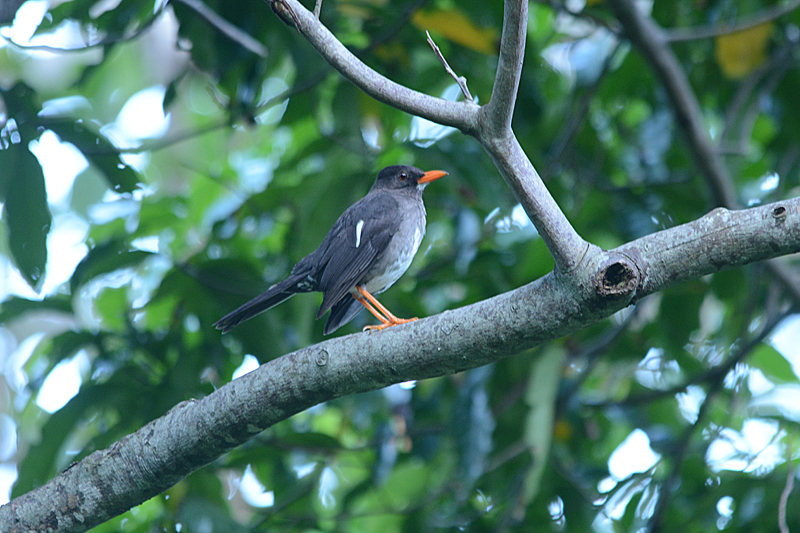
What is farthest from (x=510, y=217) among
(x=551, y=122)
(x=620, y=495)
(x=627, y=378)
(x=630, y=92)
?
(x=627, y=378)

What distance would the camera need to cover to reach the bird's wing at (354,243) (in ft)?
12.8

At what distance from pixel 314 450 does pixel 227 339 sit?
94 centimetres

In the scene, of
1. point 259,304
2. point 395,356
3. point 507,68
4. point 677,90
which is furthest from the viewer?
point 677,90

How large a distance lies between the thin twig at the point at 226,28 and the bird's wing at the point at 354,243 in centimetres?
110

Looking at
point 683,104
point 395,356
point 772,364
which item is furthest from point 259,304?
point 772,364

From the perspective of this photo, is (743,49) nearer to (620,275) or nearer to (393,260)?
(393,260)

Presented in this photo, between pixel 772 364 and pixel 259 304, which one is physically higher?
pixel 259 304

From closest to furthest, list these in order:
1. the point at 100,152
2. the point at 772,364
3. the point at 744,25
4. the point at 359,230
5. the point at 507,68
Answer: the point at 507,68
the point at 100,152
the point at 359,230
the point at 744,25
the point at 772,364

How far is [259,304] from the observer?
3748 mm

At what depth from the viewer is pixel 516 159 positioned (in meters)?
2.26

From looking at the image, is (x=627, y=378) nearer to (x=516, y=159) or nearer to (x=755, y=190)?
(x=755, y=190)

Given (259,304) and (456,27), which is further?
(456,27)

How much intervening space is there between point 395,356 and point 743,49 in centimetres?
374

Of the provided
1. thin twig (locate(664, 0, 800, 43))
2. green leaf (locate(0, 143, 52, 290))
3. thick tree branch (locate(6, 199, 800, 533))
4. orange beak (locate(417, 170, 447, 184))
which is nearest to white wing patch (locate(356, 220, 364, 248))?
orange beak (locate(417, 170, 447, 184))
